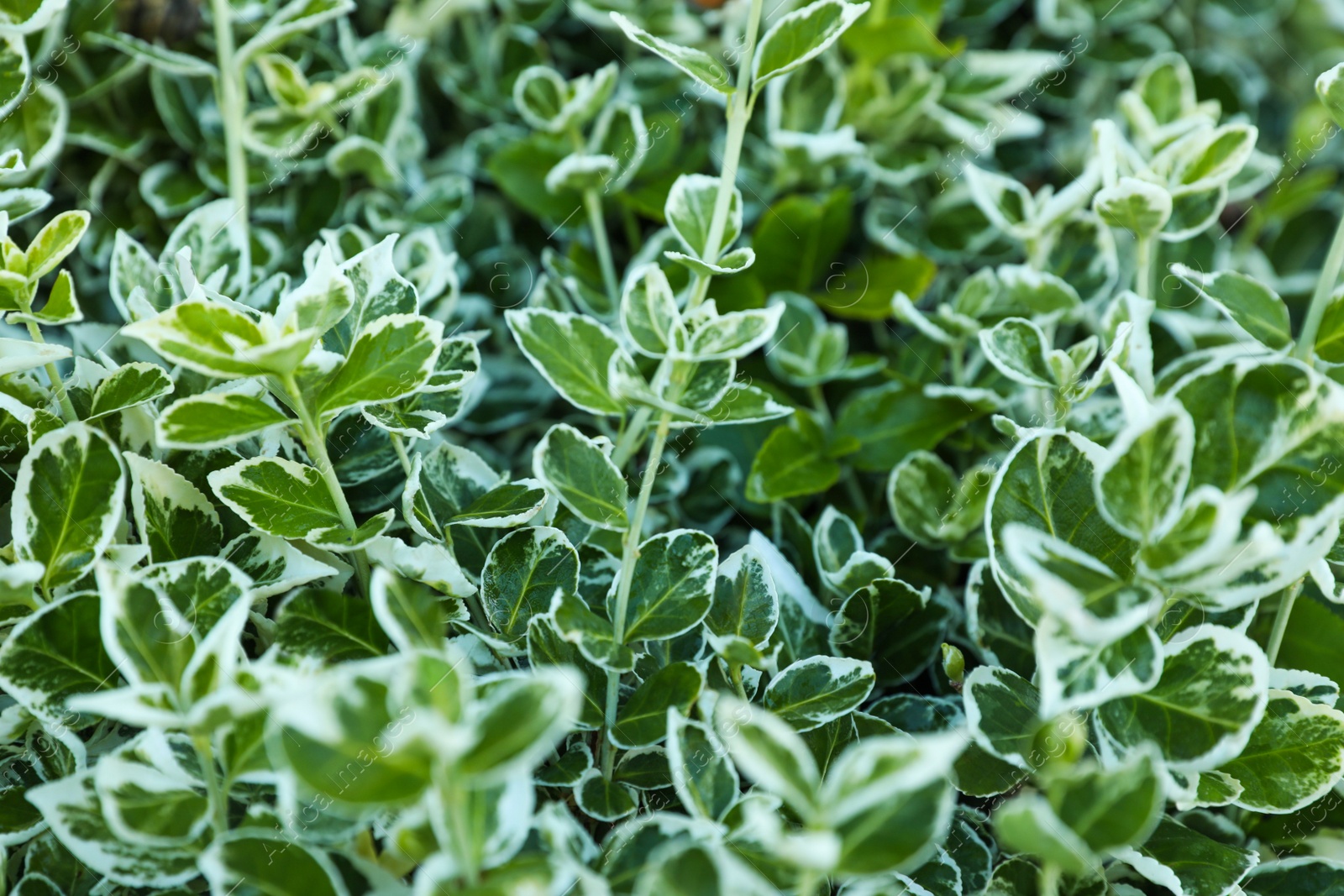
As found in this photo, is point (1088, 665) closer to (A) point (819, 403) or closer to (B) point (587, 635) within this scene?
(B) point (587, 635)

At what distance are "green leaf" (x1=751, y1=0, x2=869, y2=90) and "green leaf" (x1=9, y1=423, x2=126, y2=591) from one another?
1.65ft

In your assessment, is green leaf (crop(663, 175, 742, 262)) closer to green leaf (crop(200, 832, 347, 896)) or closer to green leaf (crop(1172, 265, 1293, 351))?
green leaf (crop(1172, 265, 1293, 351))

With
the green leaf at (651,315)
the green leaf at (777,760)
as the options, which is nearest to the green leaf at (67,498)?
the green leaf at (651,315)

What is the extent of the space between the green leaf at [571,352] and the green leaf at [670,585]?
104 millimetres

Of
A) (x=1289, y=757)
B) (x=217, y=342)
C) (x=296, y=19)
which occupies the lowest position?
(x=1289, y=757)

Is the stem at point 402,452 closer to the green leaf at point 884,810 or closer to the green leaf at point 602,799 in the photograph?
the green leaf at point 602,799

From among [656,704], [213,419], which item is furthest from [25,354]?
[656,704]

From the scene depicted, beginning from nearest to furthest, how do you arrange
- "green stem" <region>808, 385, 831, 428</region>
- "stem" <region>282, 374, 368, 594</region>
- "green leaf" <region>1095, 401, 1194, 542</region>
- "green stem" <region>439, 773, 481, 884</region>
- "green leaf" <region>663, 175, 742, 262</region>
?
"green stem" <region>439, 773, 481, 884</region> < "green leaf" <region>1095, 401, 1194, 542</region> < "stem" <region>282, 374, 368, 594</region> < "green leaf" <region>663, 175, 742, 262</region> < "green stem" <region>808, 385, 831, 428</region>

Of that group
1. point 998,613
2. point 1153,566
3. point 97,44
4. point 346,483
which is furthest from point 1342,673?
point 97,44

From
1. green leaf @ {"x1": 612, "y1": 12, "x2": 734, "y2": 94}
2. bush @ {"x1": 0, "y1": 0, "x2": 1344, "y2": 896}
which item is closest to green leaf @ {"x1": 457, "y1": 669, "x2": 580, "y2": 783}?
bush @ {"x1": 0, "y1": 0, "x2": 1344, "y2": 896}

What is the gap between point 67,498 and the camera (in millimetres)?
703

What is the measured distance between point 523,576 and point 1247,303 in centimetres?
55

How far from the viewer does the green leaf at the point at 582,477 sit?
719 millimetres

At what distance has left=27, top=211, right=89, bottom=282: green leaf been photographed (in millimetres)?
722
